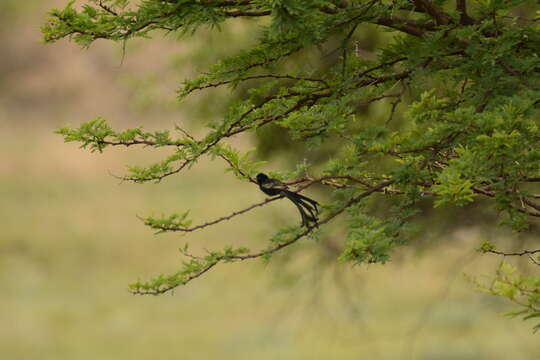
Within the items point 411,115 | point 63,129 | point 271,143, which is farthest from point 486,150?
point 271,143

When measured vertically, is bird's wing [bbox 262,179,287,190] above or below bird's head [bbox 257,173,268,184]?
below

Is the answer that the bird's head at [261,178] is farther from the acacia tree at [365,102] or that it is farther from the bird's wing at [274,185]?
the acacia tree at [365,102]

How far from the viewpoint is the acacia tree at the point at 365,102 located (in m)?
3.22

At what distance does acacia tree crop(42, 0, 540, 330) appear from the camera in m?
3.22

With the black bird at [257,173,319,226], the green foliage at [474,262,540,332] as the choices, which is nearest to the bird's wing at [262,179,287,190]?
the black bird at [257,173,319,226]

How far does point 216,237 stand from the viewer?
80.7 ft

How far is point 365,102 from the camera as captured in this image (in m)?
4.18

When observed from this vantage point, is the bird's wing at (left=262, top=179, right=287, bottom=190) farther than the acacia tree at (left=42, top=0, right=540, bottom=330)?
Yes

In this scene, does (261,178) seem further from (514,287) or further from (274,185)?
(514,287)

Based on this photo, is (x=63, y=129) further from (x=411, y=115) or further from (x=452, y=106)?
(x=452, y=106)

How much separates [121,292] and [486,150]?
64.4 feet

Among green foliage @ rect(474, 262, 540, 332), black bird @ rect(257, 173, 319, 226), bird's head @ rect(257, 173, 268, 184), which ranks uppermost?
bird's head @ rect(257, 173, 268, 184)

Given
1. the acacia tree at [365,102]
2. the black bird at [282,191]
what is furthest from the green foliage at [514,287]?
the black bird at [282,191]

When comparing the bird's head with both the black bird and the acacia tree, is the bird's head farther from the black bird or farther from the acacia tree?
the acacia tree
